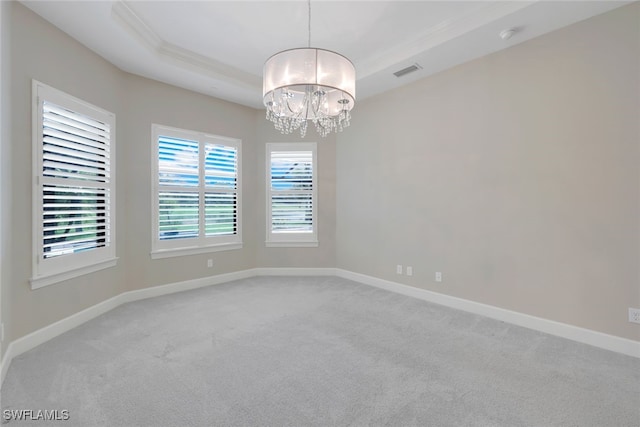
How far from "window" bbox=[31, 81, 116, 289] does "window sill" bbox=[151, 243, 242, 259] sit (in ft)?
1.96

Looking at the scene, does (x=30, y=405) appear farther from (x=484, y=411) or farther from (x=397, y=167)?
(x=397, y=167)

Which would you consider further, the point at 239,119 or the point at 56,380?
the point at 239,119

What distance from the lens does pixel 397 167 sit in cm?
439

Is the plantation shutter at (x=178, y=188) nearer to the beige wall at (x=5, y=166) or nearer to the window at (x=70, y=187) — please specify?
the window at (x=70, y=187)

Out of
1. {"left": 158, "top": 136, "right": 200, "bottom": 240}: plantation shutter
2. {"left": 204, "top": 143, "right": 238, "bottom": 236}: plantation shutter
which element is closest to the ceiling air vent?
{"left": 204, "top": 143, "right": 238, "bottom": 236}: plantation shutter

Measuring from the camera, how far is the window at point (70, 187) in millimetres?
2748

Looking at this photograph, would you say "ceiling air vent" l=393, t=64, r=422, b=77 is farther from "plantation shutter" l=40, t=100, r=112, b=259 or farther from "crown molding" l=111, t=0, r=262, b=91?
"plantation shutter" l=40, t=100, r=112, b=259

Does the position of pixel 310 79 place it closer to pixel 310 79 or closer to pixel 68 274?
pixel 310 79

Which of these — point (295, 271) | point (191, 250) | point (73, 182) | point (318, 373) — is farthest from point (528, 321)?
point (73, 182)

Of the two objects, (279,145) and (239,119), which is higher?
(239,119)

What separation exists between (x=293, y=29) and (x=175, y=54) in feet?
5.05

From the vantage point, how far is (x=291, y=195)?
532 centimetres

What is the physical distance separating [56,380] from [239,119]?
4.09m

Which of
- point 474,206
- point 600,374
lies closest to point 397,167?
point 474,206
